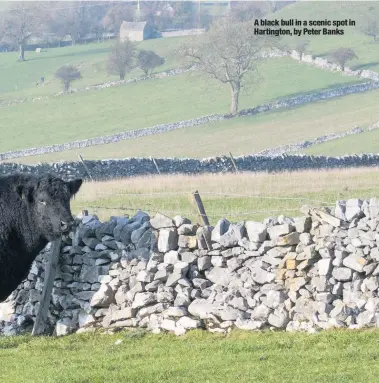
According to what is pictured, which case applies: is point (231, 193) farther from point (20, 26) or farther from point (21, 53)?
point (20, 26)

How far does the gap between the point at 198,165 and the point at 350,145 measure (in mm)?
24956

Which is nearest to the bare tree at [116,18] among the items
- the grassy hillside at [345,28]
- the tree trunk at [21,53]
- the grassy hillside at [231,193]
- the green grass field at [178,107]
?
the tree trunk at [21,53]

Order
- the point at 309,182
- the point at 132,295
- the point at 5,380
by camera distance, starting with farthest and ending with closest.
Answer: the point at 309,182, the point at 132,295, the point at 5,380

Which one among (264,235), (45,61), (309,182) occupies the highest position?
(264,235)

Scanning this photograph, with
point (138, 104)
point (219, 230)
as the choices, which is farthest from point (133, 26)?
point (219, 230)

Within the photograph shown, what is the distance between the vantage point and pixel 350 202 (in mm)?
13953

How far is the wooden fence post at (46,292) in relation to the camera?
16.8 m

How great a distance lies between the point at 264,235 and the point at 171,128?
68847mm

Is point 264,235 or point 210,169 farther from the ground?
point 264,235

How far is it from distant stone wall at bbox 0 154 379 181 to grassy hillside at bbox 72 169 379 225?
4440 mm

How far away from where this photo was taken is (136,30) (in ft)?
516

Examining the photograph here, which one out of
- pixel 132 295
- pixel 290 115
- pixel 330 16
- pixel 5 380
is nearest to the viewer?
pixel 5 380

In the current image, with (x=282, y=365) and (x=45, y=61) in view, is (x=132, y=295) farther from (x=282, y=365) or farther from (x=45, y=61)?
(x=45, y=61)

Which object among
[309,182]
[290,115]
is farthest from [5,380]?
[290,115]
